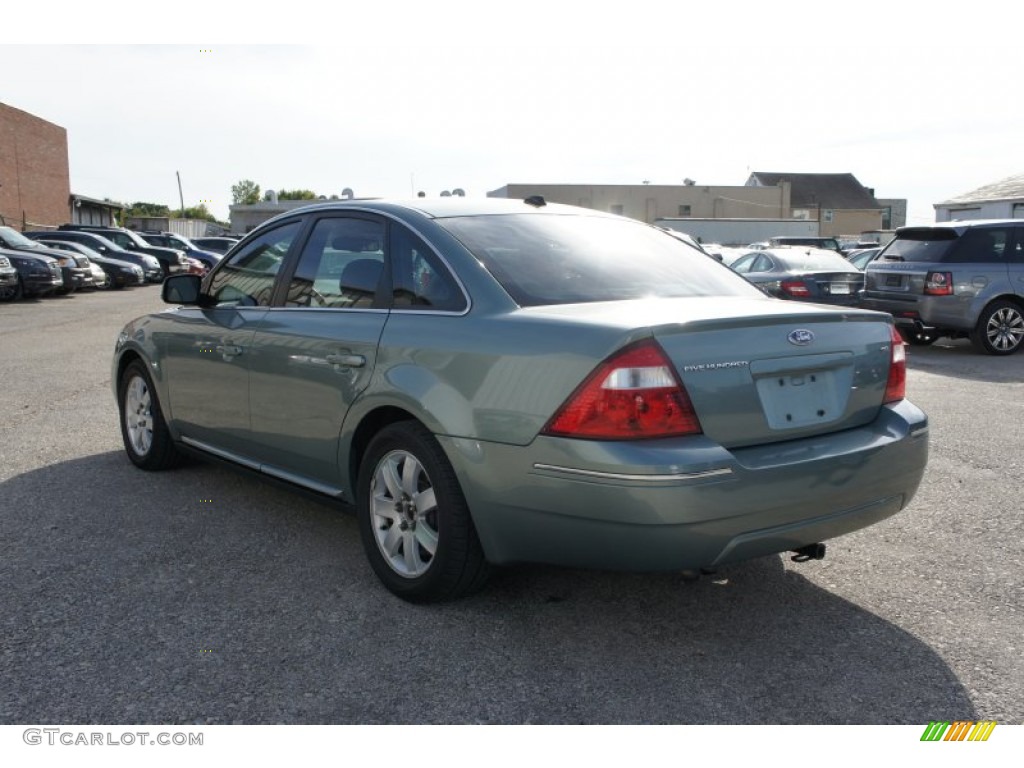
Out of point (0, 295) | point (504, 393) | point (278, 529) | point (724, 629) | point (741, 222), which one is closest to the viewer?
point (504, 393)

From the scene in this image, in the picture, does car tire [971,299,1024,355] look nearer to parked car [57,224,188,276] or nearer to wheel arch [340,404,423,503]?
wheel arch [340,404,423,503]

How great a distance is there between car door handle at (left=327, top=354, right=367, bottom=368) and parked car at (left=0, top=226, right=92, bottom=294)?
21.3 metres

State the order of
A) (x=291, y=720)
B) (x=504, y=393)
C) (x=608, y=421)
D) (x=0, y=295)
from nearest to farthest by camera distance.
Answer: (x=291, y=720)
(x=608, y=421)
(x=504, y=393)
(x=0, y=295)

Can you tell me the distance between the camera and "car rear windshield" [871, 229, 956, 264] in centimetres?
1275

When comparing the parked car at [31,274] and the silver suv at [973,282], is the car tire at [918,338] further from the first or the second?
the parked car at [31,274]

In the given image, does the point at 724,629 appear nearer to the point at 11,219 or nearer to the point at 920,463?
the point at 920,463

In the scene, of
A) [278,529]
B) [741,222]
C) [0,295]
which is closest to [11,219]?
[0,295]

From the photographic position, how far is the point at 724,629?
3.67 meters

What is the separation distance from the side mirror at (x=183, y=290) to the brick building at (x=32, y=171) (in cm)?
3954

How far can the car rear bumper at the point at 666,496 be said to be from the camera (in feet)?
10.2

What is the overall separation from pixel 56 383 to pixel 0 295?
45.0 feet

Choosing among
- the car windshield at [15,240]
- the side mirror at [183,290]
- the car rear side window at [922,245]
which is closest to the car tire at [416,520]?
the side mirror at [183,290]

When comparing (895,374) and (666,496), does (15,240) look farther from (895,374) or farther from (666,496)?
(666,496)

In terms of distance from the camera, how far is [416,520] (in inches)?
151
